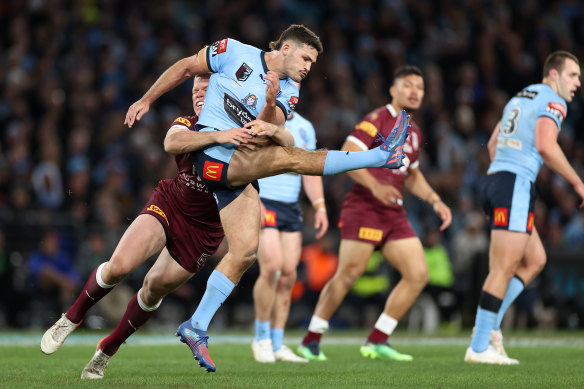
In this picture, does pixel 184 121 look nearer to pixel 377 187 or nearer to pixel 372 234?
pixel 377 187

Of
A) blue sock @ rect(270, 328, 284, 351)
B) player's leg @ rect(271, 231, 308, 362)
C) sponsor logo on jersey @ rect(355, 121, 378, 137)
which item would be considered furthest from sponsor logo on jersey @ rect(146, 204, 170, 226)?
sponsor logo on jersey @ rect(355, 121, 378, 137)

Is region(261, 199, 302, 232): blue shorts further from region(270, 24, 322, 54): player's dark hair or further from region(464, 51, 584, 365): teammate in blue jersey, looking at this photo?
region(270, 24, 322, 54): player's dark hair

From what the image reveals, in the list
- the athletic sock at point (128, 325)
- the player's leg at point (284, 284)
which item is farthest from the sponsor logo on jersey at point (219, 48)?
the player's leg at point (284, 284)

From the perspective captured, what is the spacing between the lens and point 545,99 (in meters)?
8.23

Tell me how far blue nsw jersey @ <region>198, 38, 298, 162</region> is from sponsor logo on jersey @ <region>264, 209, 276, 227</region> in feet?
8.01

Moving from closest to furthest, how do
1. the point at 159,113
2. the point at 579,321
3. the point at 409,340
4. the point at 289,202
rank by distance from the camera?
the point at 289,202 < the point at 409,340 < the point at 579,321 < the point at 159,113

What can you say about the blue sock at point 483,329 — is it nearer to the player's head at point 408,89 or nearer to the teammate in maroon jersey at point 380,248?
the teammate in maroon jersey at point 380,248

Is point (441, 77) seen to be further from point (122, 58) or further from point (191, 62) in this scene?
point (191, 62)

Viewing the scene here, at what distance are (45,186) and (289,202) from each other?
6569 millimetres

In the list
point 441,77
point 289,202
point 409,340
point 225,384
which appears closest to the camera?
point 225,384

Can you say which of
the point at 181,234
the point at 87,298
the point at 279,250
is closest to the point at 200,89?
the point at 181,234

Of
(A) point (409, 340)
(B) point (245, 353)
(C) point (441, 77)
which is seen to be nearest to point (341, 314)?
(A) point (409, 340)

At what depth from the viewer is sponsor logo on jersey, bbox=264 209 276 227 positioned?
8.88 meters

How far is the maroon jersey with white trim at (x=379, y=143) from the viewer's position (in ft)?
29.7
